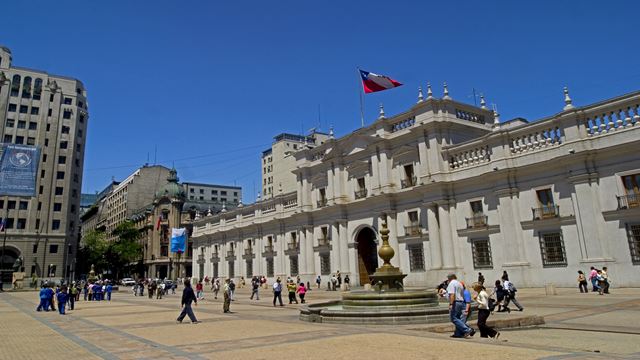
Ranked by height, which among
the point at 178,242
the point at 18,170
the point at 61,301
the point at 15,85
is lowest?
the point at 61,301

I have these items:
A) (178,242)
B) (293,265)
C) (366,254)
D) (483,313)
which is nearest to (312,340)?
(483,313)

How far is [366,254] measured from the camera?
133 feet

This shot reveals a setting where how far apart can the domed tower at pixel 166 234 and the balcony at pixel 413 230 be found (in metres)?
59.0

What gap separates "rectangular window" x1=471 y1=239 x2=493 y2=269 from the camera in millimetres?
30312

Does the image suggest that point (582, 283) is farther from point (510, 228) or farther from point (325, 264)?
point (325, 264)

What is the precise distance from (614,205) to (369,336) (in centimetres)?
2047

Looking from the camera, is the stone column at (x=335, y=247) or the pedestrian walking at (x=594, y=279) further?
the stone column at (x=335, y=247)

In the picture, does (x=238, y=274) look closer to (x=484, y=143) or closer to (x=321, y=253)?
(x=321, y=253)

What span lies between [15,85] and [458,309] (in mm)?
85678

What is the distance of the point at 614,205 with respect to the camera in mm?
24562

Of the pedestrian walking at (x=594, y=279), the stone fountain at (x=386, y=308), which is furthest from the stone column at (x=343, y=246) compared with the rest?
the stone fountain at (x=386, y=308)

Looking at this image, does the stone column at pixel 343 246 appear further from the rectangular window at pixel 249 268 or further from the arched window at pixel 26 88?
the arched window at pixel 26 88

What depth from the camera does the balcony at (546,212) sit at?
88.4 feet

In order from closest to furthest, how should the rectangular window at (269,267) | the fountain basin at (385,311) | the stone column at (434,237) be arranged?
the fountain basin at (385,311), the stone column at (434,237), the rectangular window at (269,267)
